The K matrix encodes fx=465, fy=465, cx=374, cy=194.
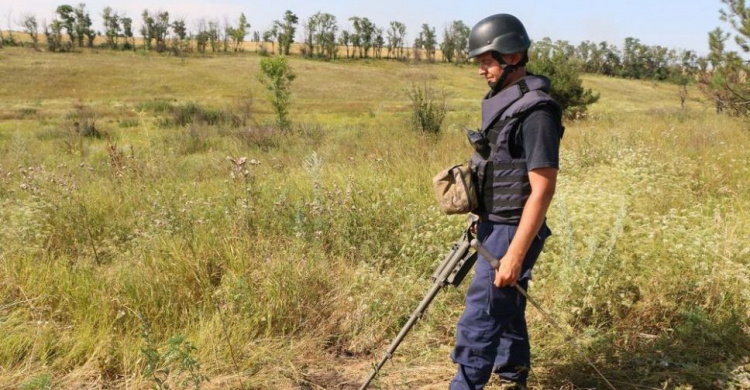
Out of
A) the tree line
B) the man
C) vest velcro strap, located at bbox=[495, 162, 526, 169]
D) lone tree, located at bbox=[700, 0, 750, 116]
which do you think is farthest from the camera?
→ the tree line

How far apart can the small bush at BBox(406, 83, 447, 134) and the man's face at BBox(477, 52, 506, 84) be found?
22.7 feet

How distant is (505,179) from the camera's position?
7.07 ft

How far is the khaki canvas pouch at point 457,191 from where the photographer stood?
2.25 m

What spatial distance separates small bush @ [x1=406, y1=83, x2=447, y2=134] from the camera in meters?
9.30

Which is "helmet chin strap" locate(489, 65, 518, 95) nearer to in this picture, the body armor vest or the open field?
the body armor vest

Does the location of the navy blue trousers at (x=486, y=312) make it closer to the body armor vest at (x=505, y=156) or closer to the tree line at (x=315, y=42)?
the body armor vest at (x=505, y=156)

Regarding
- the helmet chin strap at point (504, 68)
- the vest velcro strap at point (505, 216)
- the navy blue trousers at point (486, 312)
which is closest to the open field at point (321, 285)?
the navy blue trousers at point (486, 312)

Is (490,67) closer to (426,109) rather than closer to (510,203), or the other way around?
(510,203)

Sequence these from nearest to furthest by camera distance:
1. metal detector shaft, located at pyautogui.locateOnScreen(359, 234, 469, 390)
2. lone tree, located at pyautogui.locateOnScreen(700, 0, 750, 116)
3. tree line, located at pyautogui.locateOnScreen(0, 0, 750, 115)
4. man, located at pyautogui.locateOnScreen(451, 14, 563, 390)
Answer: man, located at pyautogui.locateOnScreen(451, 14, 563, 390) < metal detector shaft, located at pyautogui.locateOnScreen(359, 234, 469, 390) < lone tree, located at pyautogui.locateOnScreen(700, 0, 750, 116) < tree line, located at pyautogui.locateOnScreen(0, 0, 750, 115)

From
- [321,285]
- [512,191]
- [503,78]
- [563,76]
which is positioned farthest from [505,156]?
[563,76]

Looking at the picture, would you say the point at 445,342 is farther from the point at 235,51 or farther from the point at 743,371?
the point at 235,51

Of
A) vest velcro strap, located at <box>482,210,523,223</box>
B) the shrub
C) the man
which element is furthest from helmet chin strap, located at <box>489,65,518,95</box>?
the shrub

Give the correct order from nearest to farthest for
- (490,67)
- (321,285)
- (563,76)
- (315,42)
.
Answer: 1. (490,67)
2. (321,285)
3. (563,76)
4. (315,42)

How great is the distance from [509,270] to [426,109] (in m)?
7.65
